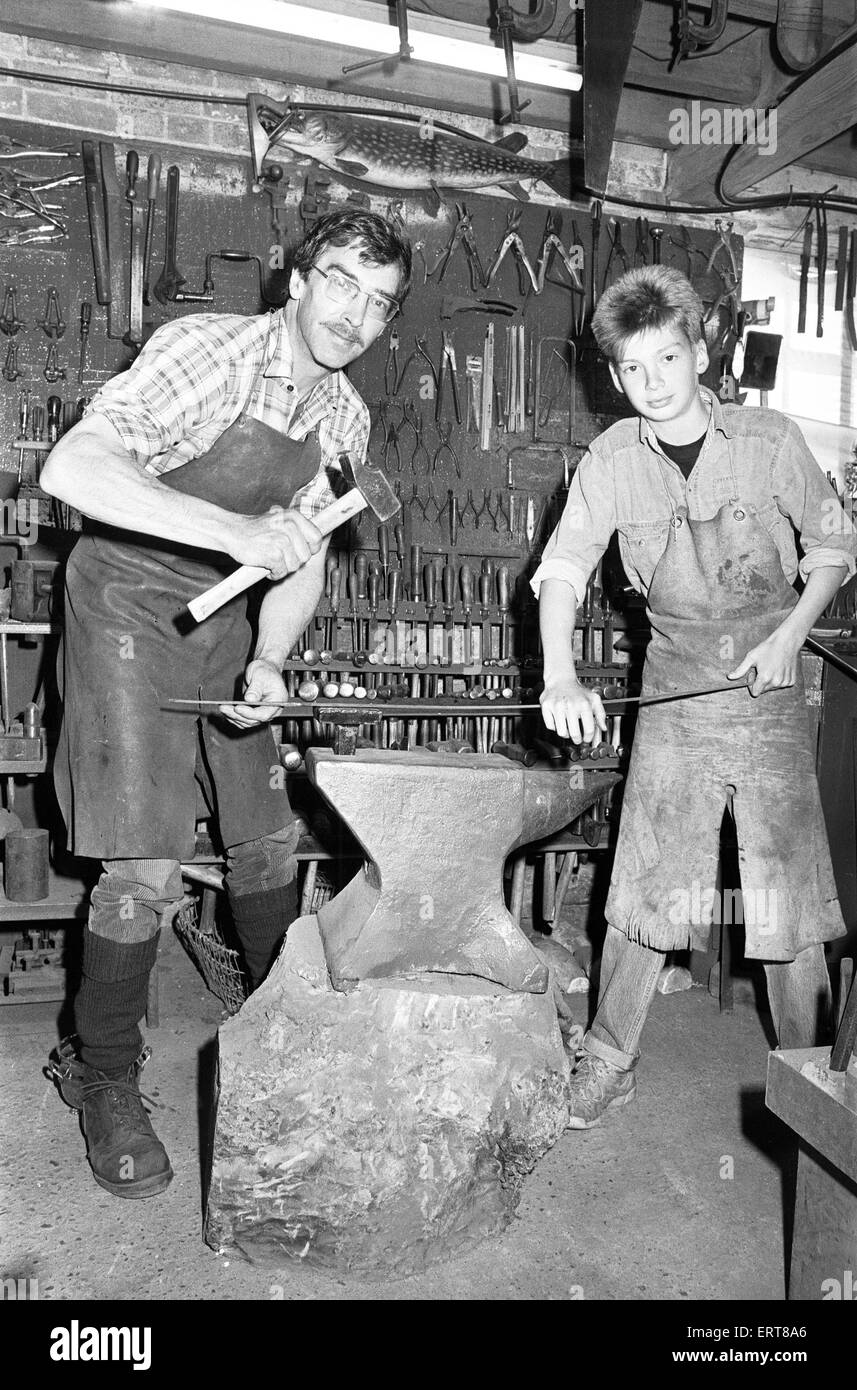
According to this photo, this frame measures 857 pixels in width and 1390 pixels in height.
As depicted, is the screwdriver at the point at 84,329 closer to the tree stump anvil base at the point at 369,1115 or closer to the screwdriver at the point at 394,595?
the screwdriver at the point at 394,595

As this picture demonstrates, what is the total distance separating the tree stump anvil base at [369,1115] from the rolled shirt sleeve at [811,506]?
4.26 feet

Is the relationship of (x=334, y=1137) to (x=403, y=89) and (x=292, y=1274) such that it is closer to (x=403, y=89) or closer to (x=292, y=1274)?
(x=292, y=1274)

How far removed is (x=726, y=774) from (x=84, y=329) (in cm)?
281

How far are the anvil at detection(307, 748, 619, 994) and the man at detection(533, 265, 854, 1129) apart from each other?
0.48 m

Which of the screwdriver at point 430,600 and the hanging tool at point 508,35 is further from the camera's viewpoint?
the screwdriver at point 430,600

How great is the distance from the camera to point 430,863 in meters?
1.95

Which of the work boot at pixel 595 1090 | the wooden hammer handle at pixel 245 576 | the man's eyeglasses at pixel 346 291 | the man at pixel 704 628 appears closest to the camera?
the wooden hammer handle at pixel 245 576

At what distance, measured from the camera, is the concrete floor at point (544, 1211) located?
6.51 ft

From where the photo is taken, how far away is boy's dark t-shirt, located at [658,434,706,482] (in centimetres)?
254

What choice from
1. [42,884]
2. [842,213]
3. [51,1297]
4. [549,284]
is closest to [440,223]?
[549,284]

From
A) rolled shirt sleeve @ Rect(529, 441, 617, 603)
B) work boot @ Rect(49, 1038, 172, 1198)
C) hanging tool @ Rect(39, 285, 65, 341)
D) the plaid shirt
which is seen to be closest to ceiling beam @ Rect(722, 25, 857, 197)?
rolled shirt sleeve @ Rect(529, 441, 617, 603)

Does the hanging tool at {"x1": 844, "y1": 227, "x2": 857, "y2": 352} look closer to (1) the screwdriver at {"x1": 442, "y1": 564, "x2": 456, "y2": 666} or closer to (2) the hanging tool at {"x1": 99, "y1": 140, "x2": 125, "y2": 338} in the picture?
(1) the screwdriver at {"x1": 442, "y1": 564, "x2": 456, "y2": 666}

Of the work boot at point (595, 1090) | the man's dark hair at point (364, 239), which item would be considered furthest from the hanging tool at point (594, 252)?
the work boot at point (595, 1090)

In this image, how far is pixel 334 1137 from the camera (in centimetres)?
199
